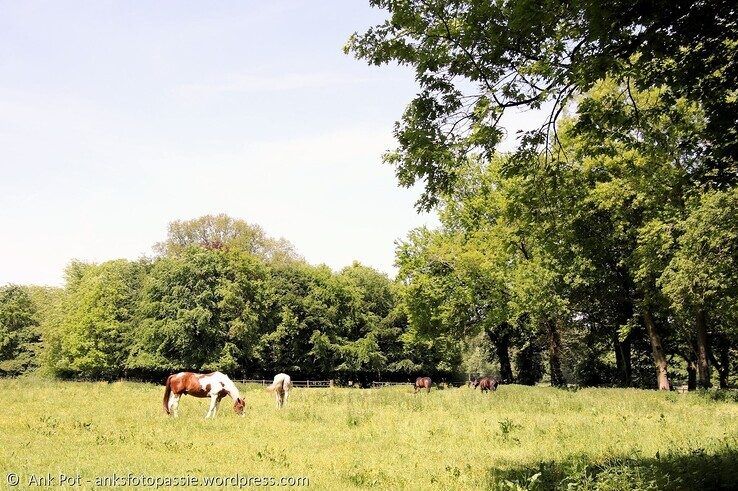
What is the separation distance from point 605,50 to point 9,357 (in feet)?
296

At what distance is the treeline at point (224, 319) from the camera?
55250 millimetres

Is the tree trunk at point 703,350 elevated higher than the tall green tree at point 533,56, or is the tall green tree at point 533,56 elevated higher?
the tall green tree at point 533,56

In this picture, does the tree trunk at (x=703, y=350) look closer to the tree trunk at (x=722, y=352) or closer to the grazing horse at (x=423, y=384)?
the tree trunk at (x=722, y=352)

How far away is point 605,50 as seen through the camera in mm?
7363

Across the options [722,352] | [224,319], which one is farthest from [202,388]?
[722,352]

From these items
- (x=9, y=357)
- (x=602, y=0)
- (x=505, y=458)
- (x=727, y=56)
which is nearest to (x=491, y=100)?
(x=602, y=0)

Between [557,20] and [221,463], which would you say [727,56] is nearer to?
[557,20]

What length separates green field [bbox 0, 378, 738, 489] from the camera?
9.68 meters

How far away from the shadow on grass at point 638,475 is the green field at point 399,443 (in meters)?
0.03

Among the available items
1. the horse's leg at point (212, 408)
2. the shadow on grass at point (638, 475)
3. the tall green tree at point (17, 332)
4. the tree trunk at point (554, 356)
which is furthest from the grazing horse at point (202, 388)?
the tall green tree at point (17, 332)

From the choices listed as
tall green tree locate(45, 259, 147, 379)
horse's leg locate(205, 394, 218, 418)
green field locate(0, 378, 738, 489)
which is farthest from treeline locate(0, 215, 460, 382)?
horse's leg locate(205, 394, 218, 418)

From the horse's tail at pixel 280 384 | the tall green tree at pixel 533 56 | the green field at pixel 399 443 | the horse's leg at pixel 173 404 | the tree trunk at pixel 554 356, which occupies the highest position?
the tall green tree at pixel 533 56

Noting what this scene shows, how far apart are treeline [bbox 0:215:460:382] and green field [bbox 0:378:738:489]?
89.0ft

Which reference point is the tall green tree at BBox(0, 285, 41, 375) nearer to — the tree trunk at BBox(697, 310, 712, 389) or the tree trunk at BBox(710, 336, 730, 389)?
the tree trunk at BBox(697, 310, 712, 389)
